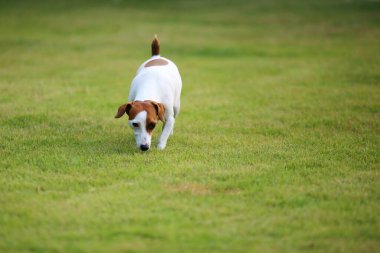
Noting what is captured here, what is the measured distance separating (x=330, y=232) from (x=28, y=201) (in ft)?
10.8

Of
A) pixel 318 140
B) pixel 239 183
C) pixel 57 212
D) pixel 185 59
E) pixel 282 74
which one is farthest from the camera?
pixel 185 59

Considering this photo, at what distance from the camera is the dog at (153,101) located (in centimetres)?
804

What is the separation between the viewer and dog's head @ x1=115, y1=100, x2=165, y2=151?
7977 millimetres

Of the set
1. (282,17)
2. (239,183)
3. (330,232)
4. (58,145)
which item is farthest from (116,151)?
(282,17)

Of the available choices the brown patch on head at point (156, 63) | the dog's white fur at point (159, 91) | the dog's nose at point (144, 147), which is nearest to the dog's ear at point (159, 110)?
the dog's white fur at point (159, 91)

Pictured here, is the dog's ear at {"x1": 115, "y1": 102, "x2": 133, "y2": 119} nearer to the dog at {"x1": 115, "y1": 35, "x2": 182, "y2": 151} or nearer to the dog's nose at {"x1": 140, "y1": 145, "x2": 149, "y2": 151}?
the dog at {"x1": 115, "y1": 35, "x2": 182, "y2": 151}

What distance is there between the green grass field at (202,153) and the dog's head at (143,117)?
27 cm

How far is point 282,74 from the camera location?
15.6 m

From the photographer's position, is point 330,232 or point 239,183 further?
point 239,183

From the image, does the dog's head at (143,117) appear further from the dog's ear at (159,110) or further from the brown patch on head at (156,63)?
the brown patch on head at (156,63)

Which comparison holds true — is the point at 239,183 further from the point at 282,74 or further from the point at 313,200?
the point at 282,74

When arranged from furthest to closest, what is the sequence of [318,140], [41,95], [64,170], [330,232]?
[41,95]
[318,140]
[64,170]
[330,232]

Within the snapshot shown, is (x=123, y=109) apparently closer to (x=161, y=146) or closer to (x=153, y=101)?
(x=153, y=101)

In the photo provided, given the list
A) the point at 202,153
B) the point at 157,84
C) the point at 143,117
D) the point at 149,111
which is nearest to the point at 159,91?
the point at 157,84
